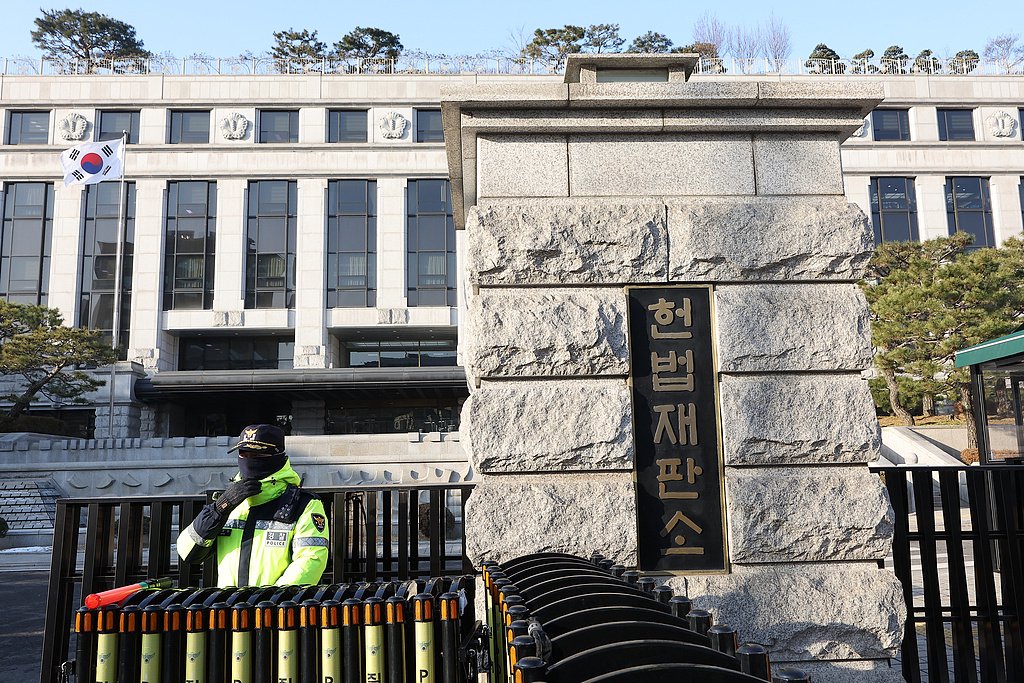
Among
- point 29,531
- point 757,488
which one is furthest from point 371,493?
point 29,531

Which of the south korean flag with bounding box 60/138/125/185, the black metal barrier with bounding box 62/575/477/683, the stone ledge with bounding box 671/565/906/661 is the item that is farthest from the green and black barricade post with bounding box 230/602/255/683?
the south korean flag with bounding box 60/138/125/185

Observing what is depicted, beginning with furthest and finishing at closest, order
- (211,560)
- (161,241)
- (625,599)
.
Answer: (161,241)
(211,560)
(625,599)

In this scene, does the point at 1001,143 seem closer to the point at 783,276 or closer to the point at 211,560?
the point at 783,276

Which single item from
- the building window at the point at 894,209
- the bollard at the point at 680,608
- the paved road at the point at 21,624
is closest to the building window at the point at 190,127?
the paved road at the point at 21,624

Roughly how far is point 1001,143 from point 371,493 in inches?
1692

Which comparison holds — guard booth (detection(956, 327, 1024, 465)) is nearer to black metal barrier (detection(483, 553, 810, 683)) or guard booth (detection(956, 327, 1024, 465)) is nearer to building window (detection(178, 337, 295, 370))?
black metal barrier (detection(483, 553, 810, 683))

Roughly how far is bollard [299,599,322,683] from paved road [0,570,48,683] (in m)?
5.59

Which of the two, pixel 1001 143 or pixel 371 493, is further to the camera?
pixel 1001 143

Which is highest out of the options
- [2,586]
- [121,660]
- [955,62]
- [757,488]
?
[955,62]

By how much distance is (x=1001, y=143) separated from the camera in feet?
123

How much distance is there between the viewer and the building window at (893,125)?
125 ft

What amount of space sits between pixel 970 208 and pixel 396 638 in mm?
42613

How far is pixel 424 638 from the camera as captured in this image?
9.96ft

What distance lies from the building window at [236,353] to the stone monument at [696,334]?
33212mm
